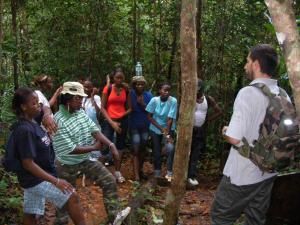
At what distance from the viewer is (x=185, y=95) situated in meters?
4.96

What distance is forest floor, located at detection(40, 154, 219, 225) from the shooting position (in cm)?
627

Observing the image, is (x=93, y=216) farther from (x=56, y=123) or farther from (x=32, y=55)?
(x=32, y=55)

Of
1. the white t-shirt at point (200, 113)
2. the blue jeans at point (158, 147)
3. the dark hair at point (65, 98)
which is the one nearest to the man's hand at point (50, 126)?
the dark hair at point (65, 98)

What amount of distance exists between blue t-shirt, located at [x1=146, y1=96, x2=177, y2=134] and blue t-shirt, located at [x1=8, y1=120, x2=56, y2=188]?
361 centimetres

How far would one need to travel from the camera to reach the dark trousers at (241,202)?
13.3 feet

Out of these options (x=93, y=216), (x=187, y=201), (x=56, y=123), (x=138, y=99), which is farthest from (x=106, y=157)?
(x=56, y=123)

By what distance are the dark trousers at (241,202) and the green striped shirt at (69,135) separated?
1.89 meters

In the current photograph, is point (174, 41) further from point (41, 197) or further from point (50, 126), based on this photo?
point (41, 197)

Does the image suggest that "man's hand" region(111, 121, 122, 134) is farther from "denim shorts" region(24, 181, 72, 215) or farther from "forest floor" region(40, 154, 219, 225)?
"denim shorts" region(24, 181, 72, 215)

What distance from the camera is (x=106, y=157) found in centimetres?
919

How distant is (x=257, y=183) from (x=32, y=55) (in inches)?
358

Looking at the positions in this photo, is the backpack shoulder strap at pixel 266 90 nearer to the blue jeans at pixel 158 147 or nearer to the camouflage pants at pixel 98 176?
the camouflage pants at pixel 98 176

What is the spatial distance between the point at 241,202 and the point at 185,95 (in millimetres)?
1388

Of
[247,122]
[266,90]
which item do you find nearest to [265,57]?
[266,90]
